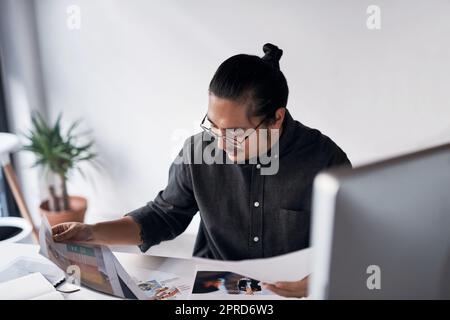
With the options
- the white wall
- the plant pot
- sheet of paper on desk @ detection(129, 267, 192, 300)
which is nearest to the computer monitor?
sheet of paper on desk @ detection(129, 267, 192, 300)

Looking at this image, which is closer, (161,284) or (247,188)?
(161,284)

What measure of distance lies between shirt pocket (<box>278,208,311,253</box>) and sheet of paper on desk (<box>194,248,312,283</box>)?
367mm

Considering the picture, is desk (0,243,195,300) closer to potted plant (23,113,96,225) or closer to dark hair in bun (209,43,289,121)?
dark hair in bun (209,43,289,121)

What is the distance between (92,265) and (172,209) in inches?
15.3

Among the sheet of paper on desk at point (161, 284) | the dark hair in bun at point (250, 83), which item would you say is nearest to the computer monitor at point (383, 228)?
the sheet of paper on desk at point (161, 284)

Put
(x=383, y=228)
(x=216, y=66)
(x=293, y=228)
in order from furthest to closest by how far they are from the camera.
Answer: (x=216, y=66)
(x=293, y=228)
(x=383, y=228)

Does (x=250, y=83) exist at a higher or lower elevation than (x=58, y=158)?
higher

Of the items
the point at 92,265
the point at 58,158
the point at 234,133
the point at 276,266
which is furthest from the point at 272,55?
the point at 58,158

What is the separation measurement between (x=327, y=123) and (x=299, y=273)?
5.13ft

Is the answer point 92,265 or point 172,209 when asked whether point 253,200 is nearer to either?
point 172,209

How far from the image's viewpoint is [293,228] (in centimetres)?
133

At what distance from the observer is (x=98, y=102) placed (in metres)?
2.68

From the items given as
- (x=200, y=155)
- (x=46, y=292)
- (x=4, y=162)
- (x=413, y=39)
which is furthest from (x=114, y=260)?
(x=413, y=39)
